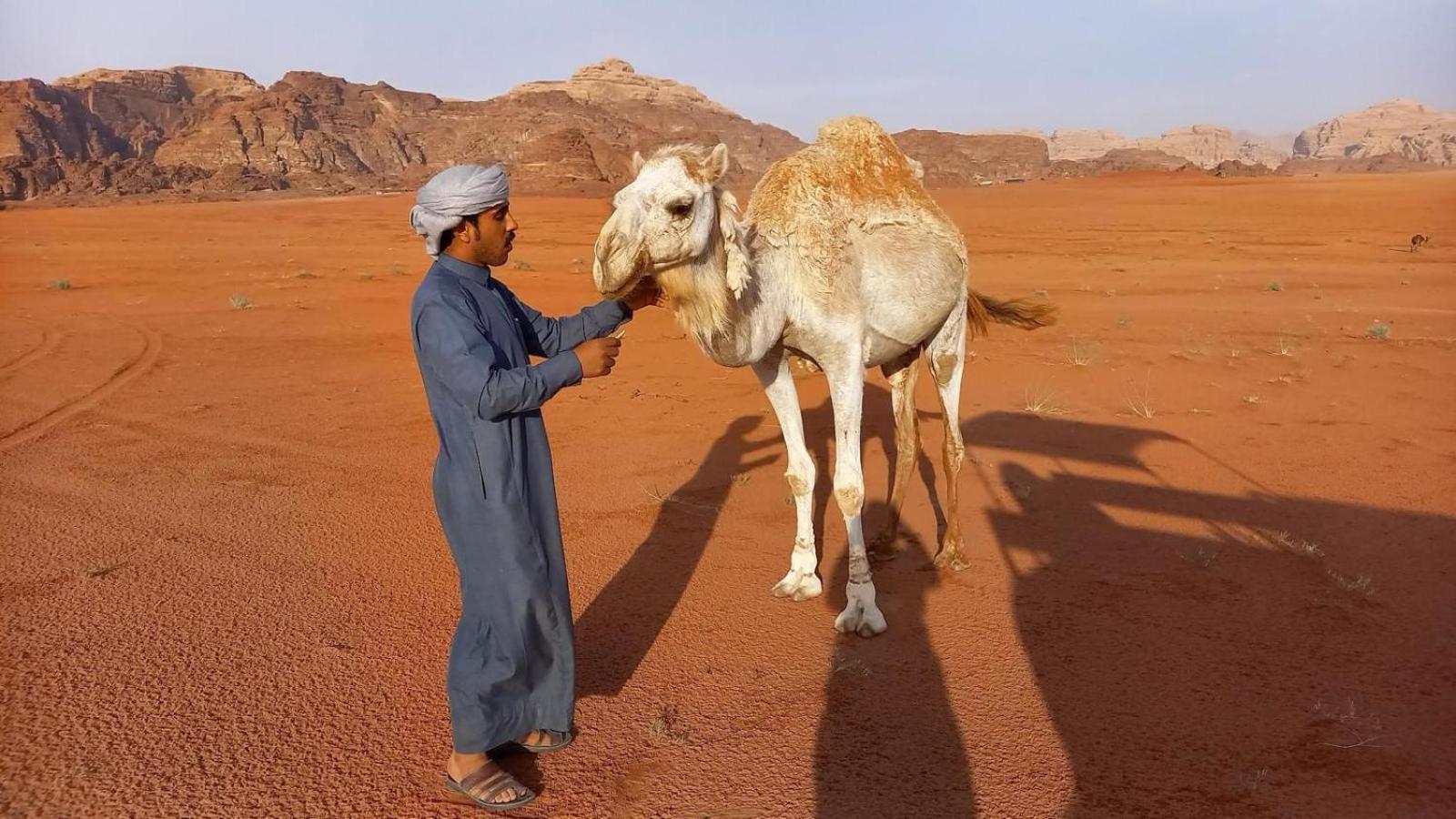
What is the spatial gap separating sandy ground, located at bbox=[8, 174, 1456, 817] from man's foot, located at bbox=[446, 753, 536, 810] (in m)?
0.11

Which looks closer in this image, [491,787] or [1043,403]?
[491,787]

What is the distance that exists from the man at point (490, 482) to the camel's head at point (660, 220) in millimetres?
357

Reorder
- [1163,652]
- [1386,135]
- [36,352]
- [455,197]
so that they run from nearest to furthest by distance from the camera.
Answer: [455,197] → [1163,652] → [36,352] → [1386,135]

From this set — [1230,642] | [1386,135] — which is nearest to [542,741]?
[1230,642]

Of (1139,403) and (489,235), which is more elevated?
(489,235)

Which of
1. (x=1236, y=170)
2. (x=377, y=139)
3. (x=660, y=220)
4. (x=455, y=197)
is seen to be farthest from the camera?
(x=377, y=139)

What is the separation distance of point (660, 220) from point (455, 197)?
0.76 m

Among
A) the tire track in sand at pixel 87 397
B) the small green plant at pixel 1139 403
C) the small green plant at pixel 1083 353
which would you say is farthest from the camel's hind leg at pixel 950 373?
the tire track in sand at pixel 87 397

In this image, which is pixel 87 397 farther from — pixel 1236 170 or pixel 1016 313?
pixel 1236 170

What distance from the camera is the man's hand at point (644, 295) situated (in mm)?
3412

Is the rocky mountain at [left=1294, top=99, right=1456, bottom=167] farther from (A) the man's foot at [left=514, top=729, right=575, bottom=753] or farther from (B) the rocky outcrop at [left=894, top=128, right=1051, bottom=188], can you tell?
(A) the man's foot at [left=514, top=729, right=575, bottom=753]

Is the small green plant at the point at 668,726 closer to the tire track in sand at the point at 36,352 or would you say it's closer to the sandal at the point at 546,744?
the sandal at the point at 546,744

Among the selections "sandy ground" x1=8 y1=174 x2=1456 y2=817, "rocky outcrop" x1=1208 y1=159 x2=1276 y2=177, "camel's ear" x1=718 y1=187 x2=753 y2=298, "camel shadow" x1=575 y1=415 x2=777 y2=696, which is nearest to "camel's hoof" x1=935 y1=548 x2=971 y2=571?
"sandy ground" x1=8 y1=174 x2=1456 y2=817

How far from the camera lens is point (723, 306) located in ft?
11.5
